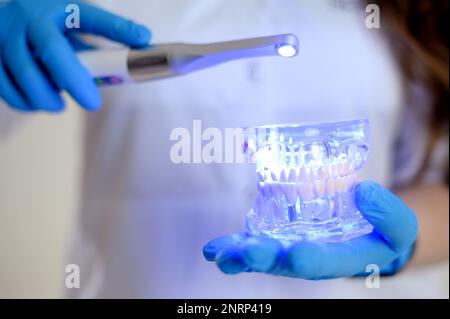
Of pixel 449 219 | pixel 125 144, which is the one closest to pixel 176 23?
pixel 125 144

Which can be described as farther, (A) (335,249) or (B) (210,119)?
(B) (210,119)

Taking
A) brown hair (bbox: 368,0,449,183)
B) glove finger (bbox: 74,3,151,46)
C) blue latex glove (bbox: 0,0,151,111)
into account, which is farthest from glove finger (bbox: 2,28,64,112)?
brown hair (bbox: 368,0,449,183)

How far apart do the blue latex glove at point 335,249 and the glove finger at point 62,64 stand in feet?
1.01

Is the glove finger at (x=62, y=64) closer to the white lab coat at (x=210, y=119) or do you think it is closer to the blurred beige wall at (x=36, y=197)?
the white lab coat at (x=210, y=119)

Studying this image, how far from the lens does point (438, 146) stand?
1006 millimetres

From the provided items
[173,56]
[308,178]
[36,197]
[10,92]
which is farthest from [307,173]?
[36,197]

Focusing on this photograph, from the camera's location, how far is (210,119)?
2.86ft

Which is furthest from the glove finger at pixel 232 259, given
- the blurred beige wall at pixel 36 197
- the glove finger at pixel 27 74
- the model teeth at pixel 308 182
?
the blurred beige wall at pixel 36 197

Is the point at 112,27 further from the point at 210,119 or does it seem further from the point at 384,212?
the point at 384,212

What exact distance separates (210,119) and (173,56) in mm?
227

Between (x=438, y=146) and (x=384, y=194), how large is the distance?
1.53 ft

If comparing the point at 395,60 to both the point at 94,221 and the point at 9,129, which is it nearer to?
the point at 94,221

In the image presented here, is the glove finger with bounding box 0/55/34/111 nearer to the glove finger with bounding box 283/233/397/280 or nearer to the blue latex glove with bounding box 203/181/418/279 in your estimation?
the blue latex glove with bounding box 203/181/418/279

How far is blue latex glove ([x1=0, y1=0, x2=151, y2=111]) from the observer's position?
72 cm
